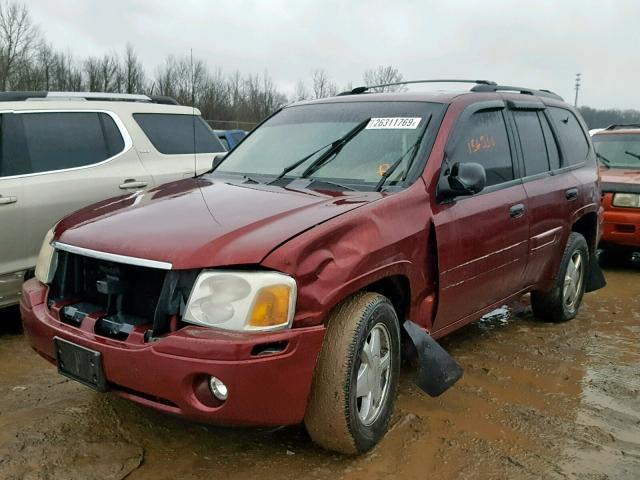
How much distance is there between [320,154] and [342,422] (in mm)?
1659

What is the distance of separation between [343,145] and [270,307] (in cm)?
152

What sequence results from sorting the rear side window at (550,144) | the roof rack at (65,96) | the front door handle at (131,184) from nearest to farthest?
the rear side window at (550,144) < the roof rack at (65,96) < the front door handle at (131,184)

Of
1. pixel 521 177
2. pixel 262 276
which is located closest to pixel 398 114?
pixel 521 177

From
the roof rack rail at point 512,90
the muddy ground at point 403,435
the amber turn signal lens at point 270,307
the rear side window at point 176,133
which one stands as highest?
the roof rack rail at point 512,90

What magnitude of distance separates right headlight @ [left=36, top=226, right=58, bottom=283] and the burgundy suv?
0.01 metres

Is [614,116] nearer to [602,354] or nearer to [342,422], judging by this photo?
[602,354]

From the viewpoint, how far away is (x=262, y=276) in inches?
98.1

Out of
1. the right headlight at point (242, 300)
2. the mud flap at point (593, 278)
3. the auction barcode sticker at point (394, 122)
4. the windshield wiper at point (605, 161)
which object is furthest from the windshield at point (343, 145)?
the windshield wiper at point (605, 161)

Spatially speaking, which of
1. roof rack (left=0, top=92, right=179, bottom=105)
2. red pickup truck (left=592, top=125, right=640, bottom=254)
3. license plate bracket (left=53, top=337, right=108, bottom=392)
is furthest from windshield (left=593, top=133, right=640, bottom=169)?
license plate bracket (left=53, top=337, right=108, bottom=392)

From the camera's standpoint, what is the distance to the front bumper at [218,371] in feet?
7.90

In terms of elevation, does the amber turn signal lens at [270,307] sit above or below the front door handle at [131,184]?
below

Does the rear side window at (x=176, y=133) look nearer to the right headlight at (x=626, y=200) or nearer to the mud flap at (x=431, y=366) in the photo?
the mud flap at (x=431, y=366)

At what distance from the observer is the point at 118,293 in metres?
2.74

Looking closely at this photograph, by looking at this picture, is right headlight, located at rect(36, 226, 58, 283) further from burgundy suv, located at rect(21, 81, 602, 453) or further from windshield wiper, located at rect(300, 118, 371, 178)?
windshield wiper, located at rect(300, 118, 371, 178)
